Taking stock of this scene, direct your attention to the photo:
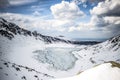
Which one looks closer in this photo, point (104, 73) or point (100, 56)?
point (104, 73)

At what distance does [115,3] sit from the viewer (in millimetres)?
12375

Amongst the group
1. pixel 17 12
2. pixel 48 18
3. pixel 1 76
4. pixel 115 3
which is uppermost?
pixel 17 12

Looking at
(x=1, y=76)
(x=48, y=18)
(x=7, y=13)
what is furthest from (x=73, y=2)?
(x=1, y=76)

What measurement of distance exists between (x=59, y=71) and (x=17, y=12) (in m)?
14.3

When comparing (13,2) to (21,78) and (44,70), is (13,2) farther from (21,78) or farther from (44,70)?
(44,70)

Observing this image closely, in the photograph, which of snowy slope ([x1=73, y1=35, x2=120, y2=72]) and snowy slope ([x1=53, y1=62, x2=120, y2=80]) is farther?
snowy slope ([x1=73, y1=35, x2=120, y2=72])

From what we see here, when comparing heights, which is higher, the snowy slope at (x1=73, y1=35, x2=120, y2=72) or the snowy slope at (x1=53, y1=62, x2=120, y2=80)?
the snowy slope at (x1=73, y1=35, x2=120, y2=72)

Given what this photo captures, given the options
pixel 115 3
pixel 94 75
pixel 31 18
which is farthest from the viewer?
pixel 31 18

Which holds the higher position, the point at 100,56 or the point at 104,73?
the point at 100,56

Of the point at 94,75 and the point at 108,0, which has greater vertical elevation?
the point at 108,0

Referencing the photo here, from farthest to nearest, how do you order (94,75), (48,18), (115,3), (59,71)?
(59,71)
(48,18)
(115,3)
(94,75)

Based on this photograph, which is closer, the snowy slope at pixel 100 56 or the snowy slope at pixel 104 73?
the snowy slope at pixel 104 73

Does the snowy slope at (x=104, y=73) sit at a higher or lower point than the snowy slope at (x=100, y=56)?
lower

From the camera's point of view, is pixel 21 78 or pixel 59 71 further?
pixel 59 71
